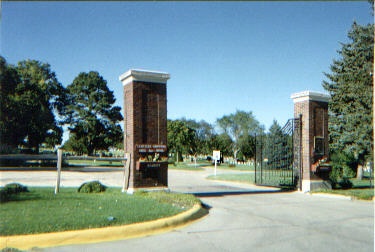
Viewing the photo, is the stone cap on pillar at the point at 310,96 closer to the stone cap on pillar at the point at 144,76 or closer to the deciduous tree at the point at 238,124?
the stone cap on pillar at the point at 144,76

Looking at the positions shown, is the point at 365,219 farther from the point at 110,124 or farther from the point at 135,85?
the point at 110,124

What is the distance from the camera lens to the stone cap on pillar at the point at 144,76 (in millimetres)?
11695

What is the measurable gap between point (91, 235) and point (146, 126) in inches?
231

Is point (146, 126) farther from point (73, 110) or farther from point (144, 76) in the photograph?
point (73, 110)

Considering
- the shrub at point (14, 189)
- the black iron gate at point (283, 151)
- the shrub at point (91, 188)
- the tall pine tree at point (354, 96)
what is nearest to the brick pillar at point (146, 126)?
the shrub at point (91, 188)

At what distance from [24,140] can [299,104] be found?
128 feet

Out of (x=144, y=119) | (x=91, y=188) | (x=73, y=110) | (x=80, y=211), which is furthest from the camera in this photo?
A: (x=73, y=110)

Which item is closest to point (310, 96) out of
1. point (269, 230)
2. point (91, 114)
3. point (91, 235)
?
point (269, 230)

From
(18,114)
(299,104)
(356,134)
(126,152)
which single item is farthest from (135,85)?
(18,114)

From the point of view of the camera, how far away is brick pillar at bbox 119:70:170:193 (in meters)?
11.6

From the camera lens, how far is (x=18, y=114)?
3975 centimetres

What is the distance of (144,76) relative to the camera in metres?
11.9

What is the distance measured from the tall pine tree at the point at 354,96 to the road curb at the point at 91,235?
18695 mm

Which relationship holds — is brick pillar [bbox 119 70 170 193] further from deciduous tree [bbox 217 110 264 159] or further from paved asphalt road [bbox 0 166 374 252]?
deciduous tree [bbox 217 110 264 159]
